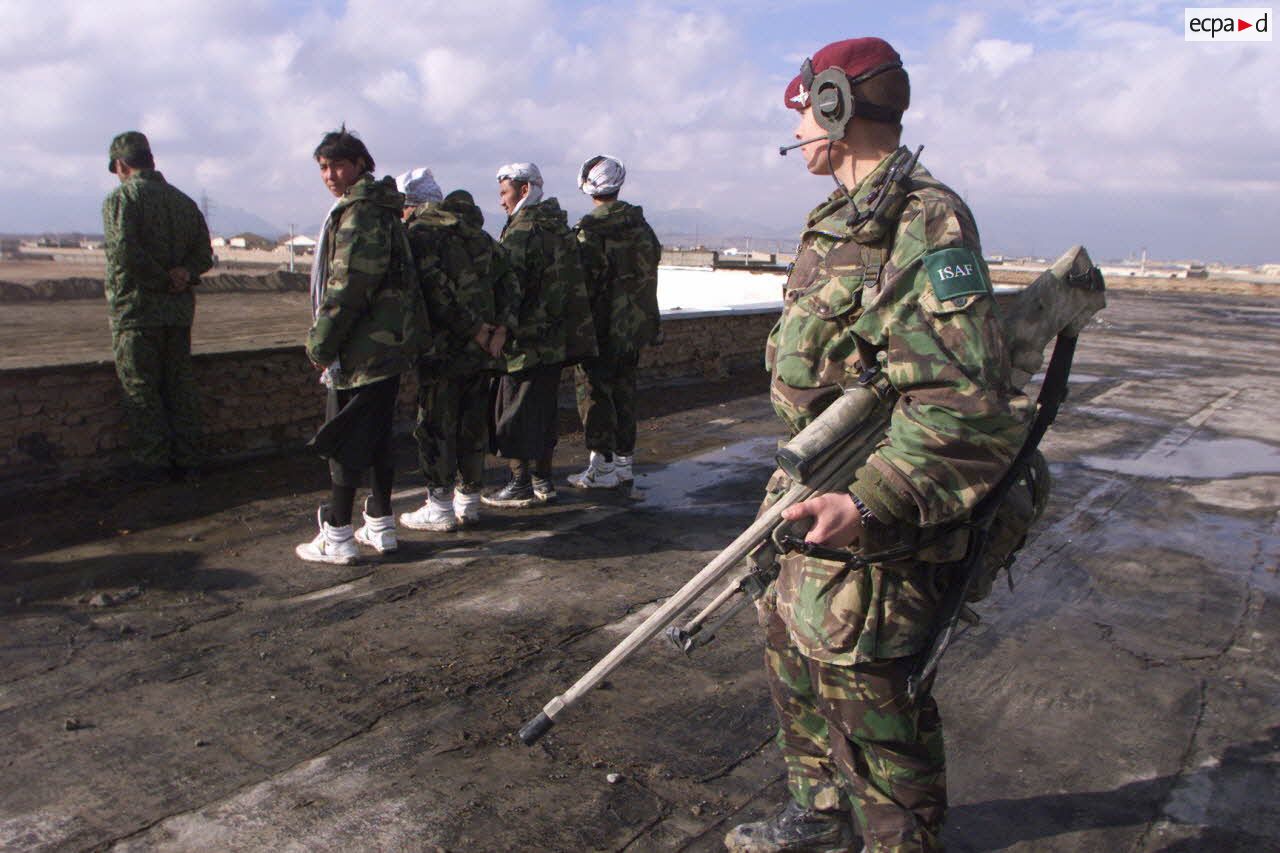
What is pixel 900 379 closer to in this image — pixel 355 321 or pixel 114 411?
pixel 355 321

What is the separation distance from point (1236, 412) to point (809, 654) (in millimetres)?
10543

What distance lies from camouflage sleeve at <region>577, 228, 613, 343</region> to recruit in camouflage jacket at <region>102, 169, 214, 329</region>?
2.45 meters

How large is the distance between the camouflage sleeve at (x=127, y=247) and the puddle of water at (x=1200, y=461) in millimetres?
6873

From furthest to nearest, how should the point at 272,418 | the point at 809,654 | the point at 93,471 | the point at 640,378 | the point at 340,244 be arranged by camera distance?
the point at 640,378
the point at 272,418
the point at 93,471
the point at 340,244
the point at 809,654

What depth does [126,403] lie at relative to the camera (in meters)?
6.13

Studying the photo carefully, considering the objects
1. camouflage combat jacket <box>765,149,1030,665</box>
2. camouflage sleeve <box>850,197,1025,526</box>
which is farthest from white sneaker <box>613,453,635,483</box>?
camouflage sleeve <box>850,197,1025,526</box>

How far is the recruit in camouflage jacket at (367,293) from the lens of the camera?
4.64m

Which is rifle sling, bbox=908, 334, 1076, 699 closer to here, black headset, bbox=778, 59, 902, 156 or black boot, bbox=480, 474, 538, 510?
black headset, bbox=778, 59, 902, 156

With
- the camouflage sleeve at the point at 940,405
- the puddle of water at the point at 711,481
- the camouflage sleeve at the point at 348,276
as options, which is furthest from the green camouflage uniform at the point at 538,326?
the camouflage sleeve at the point at 940,405

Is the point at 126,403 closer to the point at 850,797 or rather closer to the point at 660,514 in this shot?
the point at 660,514

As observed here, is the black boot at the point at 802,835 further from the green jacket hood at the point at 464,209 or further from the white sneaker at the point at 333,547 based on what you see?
the green jacket hood at the point at 464,209

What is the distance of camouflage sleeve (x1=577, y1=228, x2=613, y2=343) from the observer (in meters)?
6.38

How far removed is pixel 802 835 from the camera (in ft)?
8.86

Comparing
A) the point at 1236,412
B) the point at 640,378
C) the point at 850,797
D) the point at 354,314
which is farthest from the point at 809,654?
the point at 1236,412
